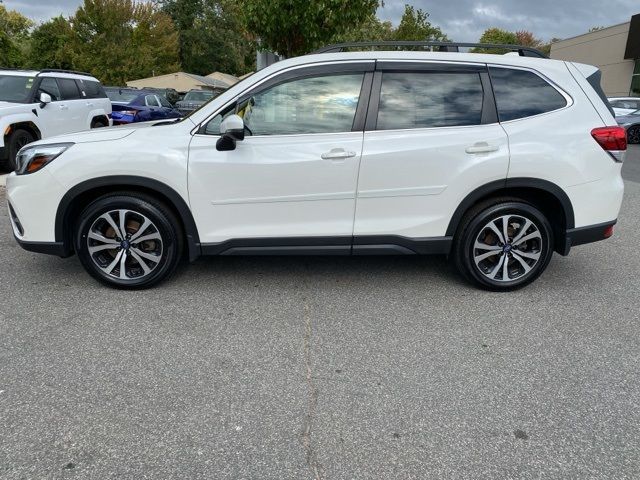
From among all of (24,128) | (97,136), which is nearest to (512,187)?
(97,136)

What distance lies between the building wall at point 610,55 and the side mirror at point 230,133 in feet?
107

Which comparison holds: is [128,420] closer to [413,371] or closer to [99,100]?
[413,371]

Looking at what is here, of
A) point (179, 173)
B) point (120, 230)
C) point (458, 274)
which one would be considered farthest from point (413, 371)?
point (120, 230)

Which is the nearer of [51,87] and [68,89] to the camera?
[51,87]

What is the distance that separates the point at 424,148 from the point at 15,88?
867 centimetres

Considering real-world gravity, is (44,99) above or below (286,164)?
above

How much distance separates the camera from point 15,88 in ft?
29.2

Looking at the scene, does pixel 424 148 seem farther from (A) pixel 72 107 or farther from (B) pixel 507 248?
(A) pixel 72 107

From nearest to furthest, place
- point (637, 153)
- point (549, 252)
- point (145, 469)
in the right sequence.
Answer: point (145, 469) → point (549, 252) → point (637, 153)

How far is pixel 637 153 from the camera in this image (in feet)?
48.6

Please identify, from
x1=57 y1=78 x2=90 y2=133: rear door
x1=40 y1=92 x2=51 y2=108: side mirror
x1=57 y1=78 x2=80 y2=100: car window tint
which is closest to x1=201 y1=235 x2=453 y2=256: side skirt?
x1=40 y1=92 x2=51 y2=108: side mirror

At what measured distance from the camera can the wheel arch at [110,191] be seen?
3568 mm

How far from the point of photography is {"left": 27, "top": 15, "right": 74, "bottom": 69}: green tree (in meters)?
45.4

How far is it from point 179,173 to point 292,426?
6.81ft
